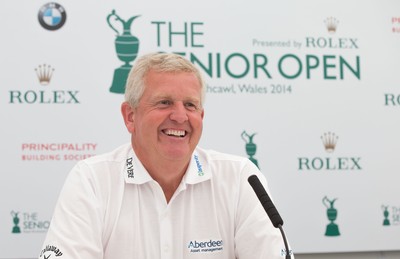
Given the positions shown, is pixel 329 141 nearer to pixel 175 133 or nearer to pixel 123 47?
pixel 123 47

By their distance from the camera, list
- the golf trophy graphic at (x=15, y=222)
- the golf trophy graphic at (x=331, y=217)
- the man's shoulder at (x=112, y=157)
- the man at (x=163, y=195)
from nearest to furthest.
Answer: the man at (x=163, y=195) → the man's shoulder at (x=112, y=157) → the golf trophy graphic at (x=15, y=222) → the golf trophy graphic at (x=331, y=217)

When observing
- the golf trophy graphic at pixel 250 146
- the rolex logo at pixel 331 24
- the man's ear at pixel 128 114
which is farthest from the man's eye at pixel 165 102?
the rolex logo at pixel 331 24

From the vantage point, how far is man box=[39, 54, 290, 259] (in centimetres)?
135

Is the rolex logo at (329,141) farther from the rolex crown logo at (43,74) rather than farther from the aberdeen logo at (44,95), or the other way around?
the rolex crown logo at (43,74)

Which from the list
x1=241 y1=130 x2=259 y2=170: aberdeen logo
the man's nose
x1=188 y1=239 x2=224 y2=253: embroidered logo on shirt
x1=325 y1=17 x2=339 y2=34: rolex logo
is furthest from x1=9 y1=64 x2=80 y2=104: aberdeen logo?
x1=325 y1=17 x2=339 y2=34: rolex logo

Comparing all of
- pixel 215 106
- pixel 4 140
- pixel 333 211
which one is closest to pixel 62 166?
pixel 4 140

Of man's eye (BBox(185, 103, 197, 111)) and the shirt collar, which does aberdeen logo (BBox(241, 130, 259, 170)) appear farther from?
man's eye (BBox(185, 103, 197, 111))

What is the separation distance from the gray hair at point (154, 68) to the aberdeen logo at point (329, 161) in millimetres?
1191

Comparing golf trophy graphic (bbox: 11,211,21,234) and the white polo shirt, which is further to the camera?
golf trophy graphic (bbox: 11,211,21,234)

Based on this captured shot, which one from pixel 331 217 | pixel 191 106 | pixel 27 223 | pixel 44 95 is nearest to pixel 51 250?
pixel 191 106

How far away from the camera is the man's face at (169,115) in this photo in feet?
4.55

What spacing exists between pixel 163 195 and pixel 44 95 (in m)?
1.11

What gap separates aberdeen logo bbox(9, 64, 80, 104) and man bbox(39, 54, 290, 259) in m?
0.90

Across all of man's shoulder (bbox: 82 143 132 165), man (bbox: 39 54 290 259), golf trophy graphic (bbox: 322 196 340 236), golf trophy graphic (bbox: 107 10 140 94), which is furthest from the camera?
golf trophy graphic (bbox: 322 196 340 236)
